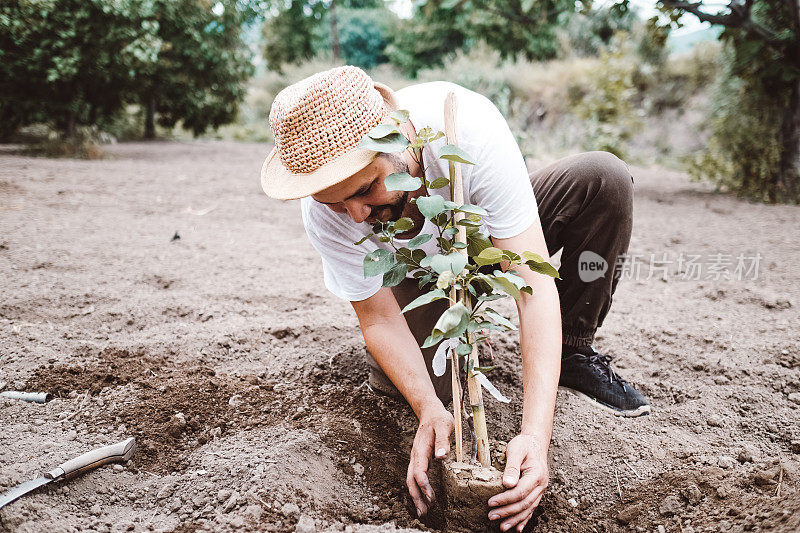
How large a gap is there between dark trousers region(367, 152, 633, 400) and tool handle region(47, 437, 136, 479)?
0.80 metres

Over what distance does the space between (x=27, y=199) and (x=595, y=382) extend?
4.78 metres

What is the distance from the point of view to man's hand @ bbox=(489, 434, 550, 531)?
1257 millimetres

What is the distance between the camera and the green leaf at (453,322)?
3.71 ft

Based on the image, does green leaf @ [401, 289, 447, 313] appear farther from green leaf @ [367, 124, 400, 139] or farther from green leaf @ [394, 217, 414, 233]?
green leaf @ [367, 124, 400, 139]

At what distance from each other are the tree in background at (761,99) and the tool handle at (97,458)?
17.9 ft

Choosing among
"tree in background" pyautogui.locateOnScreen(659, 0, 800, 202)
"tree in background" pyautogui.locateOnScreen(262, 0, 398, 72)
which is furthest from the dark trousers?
"tree in background" pyautogui.locateOnScreen(262, 0, 398, 72)

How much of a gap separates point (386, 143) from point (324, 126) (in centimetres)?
17

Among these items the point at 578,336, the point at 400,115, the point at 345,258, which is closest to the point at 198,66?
the point at 345,258

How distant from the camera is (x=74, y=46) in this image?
274 inches

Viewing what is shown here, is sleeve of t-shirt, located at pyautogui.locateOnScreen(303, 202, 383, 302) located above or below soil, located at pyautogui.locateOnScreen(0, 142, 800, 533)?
above

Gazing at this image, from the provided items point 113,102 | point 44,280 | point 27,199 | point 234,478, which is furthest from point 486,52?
point 234,478

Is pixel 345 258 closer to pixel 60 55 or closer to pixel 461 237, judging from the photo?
pixel 461 237

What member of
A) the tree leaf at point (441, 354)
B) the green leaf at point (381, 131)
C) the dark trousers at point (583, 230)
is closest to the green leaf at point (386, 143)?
the green leaf at point (381, 131)

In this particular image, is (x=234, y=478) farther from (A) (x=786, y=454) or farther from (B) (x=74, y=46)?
(B) (x=74, y=46)
